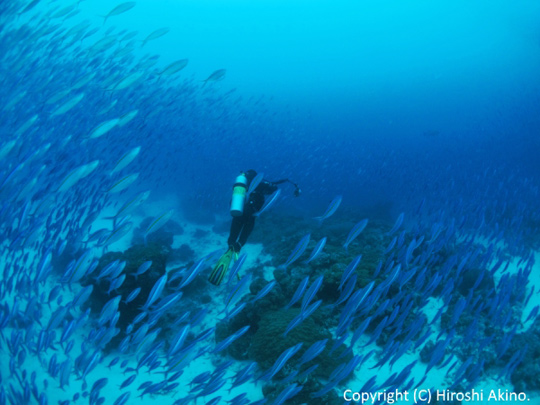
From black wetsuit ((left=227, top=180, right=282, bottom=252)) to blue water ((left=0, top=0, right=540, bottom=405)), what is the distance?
1229mm

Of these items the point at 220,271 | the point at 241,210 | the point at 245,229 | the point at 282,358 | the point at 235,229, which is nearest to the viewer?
the point at 282,358

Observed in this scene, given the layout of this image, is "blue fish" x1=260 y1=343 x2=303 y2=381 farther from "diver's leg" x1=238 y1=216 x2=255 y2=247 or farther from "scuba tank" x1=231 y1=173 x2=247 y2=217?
"diver's leg" x1=238 y1=216 x2=255 y2=247

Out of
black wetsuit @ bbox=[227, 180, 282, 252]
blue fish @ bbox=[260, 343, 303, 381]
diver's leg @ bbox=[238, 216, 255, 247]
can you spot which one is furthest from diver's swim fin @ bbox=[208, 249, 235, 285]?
blue fish @ bbox=[260, 343, 303, 381]

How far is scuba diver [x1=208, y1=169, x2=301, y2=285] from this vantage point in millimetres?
7383

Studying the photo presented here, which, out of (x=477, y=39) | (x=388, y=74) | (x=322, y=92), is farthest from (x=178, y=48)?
(x=477, y=39)

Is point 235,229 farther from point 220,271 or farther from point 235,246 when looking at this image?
point 220,271

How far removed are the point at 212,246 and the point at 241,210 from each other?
6.15 m

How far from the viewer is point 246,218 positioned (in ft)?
26.6

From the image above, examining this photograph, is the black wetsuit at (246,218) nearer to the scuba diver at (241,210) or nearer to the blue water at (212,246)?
the scuba diver at (241,210)

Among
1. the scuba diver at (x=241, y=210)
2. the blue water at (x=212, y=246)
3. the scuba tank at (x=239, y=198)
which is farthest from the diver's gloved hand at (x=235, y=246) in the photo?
the blue water at (x=212, y=246)

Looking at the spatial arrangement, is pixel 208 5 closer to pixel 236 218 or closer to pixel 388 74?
pixel 388 74

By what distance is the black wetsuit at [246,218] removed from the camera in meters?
7.91

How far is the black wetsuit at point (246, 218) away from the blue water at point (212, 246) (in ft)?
4.03

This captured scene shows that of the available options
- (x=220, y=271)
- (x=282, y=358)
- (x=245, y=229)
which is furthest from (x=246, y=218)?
(x=282, y=358)
